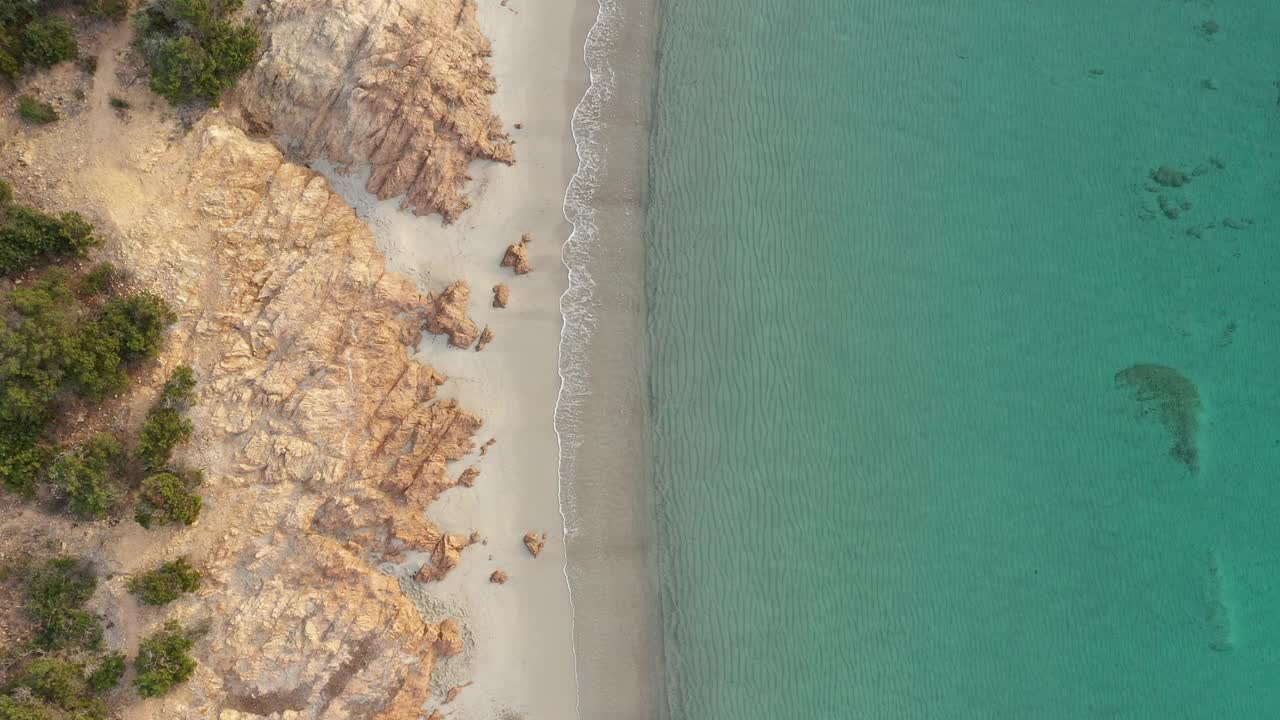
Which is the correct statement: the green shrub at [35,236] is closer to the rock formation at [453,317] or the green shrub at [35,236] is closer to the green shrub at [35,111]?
the green shrub at [35,111]

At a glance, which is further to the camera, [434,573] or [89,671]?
[434,573]

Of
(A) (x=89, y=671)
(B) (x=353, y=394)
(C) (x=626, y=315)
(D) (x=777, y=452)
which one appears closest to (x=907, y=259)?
(D) (x=777, y=452)

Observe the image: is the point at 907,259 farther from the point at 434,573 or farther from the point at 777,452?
the point at 434,573

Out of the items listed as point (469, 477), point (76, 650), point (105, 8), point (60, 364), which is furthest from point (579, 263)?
point (76, 650)

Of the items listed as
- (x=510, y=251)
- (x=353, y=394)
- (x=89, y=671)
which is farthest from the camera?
(x=510, y=251)

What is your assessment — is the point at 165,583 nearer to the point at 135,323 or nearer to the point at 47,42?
the point at 135,323

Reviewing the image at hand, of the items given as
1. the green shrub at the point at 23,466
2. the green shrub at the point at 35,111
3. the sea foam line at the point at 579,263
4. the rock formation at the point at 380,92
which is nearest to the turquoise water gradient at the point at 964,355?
the sea foam line at the point at 579,263

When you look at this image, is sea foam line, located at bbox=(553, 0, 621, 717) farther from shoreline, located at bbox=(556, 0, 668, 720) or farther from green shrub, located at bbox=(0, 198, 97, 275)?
green shrub, located at bbox=(0, 198, 97, 275)
